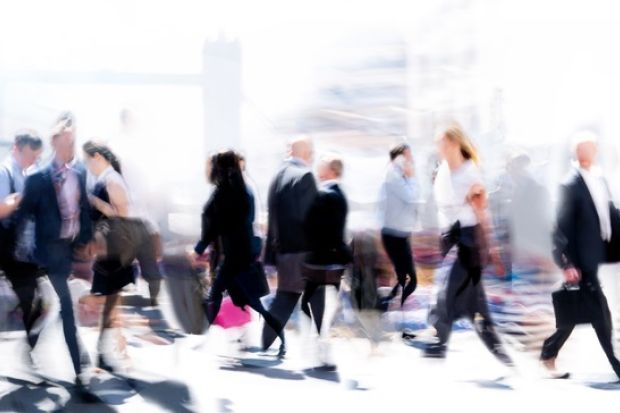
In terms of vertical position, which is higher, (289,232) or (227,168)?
(227,168)

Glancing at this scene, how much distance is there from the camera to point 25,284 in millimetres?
5098

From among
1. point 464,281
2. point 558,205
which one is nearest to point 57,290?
point 464,281

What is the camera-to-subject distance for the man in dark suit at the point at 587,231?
491 centimetres

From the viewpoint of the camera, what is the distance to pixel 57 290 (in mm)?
4844

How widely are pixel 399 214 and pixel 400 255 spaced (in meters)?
0.24

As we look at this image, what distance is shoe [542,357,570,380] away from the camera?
17.0 feet

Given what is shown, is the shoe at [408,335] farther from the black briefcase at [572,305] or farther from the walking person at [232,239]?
the black briefcase at [572,305]

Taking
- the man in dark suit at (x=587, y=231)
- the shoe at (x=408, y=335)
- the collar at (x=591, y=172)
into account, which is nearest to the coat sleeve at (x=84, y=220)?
the shoe at (x=408, y=335)

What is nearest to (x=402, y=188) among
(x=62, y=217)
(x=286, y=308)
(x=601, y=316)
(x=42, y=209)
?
(x=286, y=308)

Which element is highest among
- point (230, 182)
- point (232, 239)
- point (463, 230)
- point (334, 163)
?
point (334, 163)

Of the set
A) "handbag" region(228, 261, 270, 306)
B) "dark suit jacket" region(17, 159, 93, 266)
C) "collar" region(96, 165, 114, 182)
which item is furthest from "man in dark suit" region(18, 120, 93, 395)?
"handbag" region(228, 261, 270, 306)

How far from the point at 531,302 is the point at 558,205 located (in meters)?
1.40

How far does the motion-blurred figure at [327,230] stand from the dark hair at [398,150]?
0.53 m

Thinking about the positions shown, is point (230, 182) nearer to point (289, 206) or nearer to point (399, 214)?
Result: point (289, 206)
